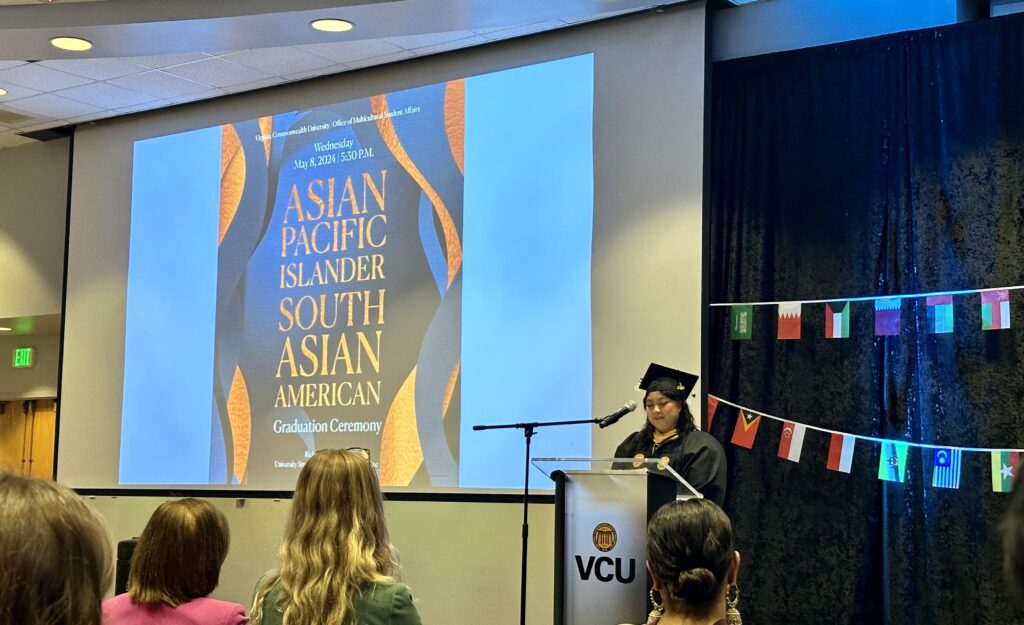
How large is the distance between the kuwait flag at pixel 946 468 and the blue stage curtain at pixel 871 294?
3 centimetres

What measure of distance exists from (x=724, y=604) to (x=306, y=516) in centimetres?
76

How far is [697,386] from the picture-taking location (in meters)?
5.10

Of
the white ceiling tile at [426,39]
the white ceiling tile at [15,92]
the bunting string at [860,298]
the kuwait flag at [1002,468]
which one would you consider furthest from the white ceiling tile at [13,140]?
the kuwait flag at [1002,468]

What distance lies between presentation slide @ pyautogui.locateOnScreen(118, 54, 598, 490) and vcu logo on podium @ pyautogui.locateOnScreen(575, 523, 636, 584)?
1696 mm

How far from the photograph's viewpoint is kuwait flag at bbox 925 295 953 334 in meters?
4.60

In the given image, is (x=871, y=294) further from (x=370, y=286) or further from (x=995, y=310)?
(x=370, y=286)

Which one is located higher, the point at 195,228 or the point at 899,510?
the point at 195,228

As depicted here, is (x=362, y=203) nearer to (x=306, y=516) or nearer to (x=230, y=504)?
(x=230, y=504)

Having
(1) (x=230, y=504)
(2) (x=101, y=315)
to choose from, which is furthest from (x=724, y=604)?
(2) (x=101, y=315)

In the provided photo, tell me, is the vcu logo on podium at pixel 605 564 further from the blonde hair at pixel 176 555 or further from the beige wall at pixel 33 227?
the beige wall at pixel 33 227

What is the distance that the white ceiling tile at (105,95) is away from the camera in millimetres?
6820

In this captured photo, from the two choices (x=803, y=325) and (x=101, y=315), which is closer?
(x=803, y=325)

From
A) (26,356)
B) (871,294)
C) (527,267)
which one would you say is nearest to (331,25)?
(527,267)

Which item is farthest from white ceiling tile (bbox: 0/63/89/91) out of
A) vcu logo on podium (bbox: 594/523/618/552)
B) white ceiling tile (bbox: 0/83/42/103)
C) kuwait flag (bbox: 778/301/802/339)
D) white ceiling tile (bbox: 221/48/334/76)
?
vcu logo on podium (bbox: 594/523/618/552)
